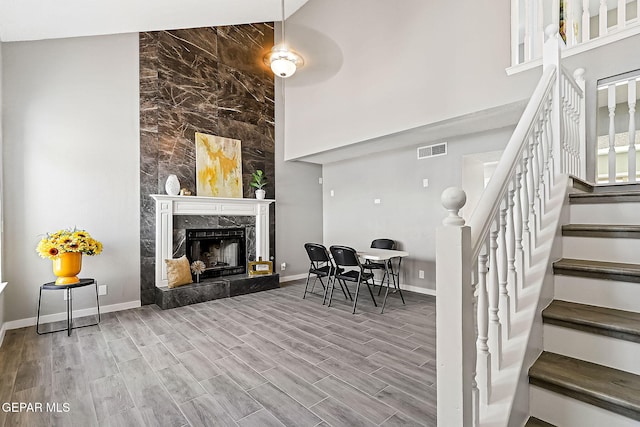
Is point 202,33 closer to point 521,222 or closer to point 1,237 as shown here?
point 1,237

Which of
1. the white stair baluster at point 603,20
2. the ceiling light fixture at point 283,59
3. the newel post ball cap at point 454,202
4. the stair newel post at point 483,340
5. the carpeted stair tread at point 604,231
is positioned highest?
the ceiling light fixture at point 283,59

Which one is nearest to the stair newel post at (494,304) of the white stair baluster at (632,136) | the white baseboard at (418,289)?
the white stair baluster at (632,136)

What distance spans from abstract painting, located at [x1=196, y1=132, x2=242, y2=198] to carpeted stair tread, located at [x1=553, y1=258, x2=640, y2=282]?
4.49 m

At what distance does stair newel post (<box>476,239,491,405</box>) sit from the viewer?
114cm

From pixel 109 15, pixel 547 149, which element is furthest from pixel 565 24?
pixel 109 15

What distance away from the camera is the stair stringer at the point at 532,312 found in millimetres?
1188

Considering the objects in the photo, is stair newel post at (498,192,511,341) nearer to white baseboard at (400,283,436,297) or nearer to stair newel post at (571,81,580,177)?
stair newel post at (571,81,580,177)

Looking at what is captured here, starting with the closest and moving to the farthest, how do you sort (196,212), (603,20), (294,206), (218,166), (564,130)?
(564,130) < (603,20) < (196,212) < (218,166) < (294,206)

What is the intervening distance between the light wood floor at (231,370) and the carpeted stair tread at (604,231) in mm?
1317

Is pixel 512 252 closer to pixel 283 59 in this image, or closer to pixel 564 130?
pixel 564 130

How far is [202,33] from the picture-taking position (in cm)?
487

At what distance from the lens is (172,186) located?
435cm

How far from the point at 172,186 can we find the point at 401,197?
11.7 feet

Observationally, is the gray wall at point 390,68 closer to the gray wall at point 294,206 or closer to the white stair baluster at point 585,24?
the gray wall at point 294,206
